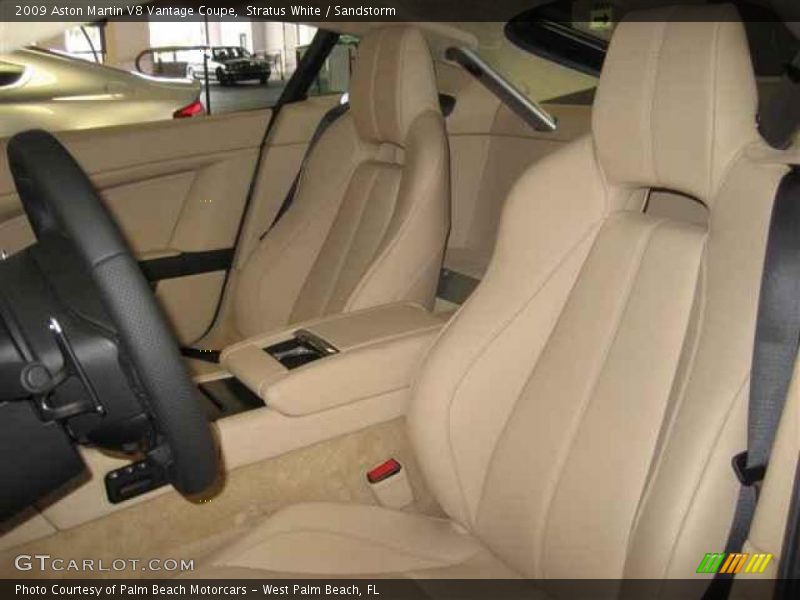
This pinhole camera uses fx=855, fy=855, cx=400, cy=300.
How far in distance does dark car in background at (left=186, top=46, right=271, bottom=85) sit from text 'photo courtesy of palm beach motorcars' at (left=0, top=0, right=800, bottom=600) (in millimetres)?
133

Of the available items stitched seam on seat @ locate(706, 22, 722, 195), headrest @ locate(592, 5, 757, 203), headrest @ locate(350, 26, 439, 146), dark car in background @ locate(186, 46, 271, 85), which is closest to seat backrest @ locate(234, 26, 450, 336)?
headrest @ locate(350, 26, 439, 146)

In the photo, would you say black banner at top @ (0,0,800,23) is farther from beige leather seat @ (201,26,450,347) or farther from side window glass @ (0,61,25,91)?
side window glass @ (0,61,25,91)

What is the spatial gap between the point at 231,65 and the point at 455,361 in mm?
1409

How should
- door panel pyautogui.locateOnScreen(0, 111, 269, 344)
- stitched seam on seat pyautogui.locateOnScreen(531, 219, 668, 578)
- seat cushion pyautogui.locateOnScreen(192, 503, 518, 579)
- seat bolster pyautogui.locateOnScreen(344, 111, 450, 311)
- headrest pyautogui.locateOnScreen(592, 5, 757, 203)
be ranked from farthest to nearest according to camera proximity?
door panel pyautogui.locateOnScreen(0, 111, 269, 344) → seat bolster pyautogui.locateOnScreen(344, 111, 450, 311) → seat cushion pyautogui.locateOnScreen(192, 503, 518, 579) → stitched seam on seat pyautogui.locateOnScreen(531, 219, 668, 578) → headrest pyautogui.locateOnScreen(592, 5, 757, 203)

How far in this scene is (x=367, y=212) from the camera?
6.42 ft

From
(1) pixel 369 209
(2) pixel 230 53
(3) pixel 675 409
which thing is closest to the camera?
(3) pixel 675 409

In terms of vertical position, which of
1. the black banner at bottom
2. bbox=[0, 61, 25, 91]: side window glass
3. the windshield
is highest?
the windshield

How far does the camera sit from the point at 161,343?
817mm

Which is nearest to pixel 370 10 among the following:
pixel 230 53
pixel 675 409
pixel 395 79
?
pixel 395 79

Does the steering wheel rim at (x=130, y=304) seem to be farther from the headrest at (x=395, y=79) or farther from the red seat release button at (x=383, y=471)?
the headrest at (x=395, y=79)

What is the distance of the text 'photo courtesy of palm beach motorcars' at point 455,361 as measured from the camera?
0.88m

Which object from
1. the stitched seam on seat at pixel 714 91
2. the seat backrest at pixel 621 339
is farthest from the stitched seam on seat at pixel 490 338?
the stitched seam on seat at pixel 714 91

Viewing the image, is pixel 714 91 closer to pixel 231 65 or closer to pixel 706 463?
pixel 706 463

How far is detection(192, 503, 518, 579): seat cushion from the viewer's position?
1251 mm
